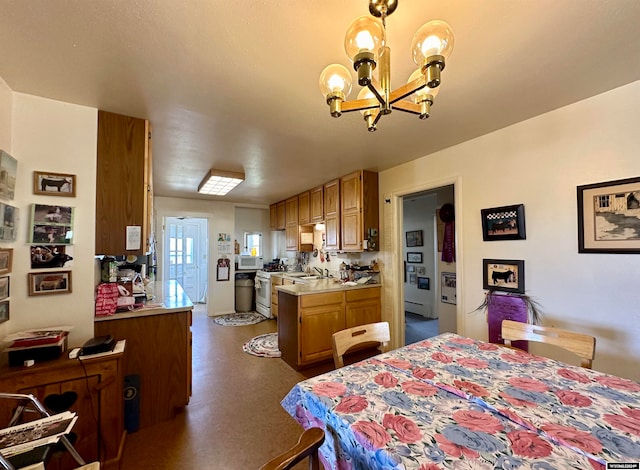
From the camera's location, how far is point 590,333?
1.85 m

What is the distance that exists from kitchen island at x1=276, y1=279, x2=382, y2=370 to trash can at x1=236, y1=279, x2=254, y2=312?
2.56m

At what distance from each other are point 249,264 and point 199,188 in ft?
7.41

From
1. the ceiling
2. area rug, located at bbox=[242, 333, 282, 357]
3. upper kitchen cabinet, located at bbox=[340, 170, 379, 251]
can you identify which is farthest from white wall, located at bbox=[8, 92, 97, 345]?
upper kitchen cabinet, located at bbox=[340, 170, 379, 251]

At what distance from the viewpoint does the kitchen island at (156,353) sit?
2049 mm

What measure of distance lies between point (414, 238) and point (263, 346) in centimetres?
365

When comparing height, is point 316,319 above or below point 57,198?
below

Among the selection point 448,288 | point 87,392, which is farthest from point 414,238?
point 87,392

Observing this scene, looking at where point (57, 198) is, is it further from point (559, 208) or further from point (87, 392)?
point (559, 208)

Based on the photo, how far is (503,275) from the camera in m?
2.34

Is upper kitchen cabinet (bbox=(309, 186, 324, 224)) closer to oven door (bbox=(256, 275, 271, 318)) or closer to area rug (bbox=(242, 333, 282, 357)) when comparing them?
oven door (bbox=(256, 275, 271, 318))

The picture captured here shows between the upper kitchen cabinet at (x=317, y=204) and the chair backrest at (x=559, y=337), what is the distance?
9.57 ft

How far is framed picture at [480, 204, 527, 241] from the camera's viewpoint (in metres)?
2.22

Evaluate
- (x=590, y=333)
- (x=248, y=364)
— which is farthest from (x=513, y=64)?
(x=248, y=364)

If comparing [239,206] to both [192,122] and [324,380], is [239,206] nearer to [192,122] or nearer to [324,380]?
[192,122]
